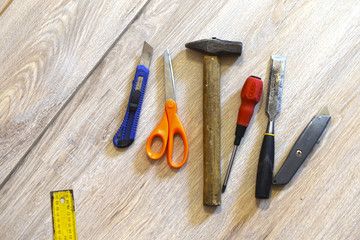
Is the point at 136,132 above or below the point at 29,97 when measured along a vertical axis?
below

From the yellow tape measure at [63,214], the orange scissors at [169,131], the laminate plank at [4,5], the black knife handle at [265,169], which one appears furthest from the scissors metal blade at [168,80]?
the laminate plank at [4,5]

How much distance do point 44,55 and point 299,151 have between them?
74cm

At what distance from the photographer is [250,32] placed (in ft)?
3.01

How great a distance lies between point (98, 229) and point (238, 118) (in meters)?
0.48

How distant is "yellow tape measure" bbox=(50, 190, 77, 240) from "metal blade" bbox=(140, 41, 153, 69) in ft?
1.32

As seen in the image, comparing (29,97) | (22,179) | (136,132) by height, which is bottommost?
(22,179)

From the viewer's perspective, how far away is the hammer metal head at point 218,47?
0.87m

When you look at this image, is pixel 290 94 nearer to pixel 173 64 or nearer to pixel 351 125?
pixel 351 125

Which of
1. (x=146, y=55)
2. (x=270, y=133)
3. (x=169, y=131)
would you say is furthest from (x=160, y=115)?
(x=270, y=133)

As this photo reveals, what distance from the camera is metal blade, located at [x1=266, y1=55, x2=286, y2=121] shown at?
0.88 metres

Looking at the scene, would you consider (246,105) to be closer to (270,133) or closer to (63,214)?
(270,133)

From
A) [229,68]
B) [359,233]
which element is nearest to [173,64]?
[229,68]

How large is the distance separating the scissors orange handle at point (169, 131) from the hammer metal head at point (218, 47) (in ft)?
0.53

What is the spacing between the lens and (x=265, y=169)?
2.78 ft
